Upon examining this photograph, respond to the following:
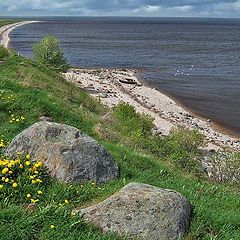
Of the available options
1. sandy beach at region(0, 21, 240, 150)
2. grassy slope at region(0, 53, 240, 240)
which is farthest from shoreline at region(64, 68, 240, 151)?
grassy slope at region(0, 53, 240, 240)

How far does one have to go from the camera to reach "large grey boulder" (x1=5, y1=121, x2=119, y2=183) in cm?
Result: 846

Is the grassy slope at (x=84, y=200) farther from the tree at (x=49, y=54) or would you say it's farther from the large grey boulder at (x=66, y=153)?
the tree at (x=49, y=54)

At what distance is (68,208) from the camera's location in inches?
266

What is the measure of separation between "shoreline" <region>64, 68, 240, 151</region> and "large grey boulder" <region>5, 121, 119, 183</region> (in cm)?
2638

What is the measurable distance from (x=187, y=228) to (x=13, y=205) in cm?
299

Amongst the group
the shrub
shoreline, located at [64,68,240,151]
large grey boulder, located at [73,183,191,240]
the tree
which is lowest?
shoreline, located at [64,68,240,151]

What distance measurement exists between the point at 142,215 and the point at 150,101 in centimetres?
4545

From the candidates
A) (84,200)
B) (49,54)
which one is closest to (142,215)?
(84,200)

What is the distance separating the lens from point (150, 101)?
170 ft

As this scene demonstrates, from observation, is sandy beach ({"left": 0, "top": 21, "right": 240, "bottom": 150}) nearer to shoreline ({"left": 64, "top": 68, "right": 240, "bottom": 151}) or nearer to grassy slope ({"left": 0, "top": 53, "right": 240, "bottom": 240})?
shoreline ({"left": 64, "top": 68, "right": 240, "bottom": 151})

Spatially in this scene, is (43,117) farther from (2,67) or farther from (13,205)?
(2,67)

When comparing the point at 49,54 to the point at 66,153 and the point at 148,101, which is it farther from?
the point at 66,153

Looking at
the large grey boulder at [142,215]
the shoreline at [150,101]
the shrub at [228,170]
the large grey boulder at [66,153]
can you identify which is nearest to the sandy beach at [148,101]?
the shoreline at [150,101]

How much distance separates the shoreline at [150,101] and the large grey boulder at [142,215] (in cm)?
2801
